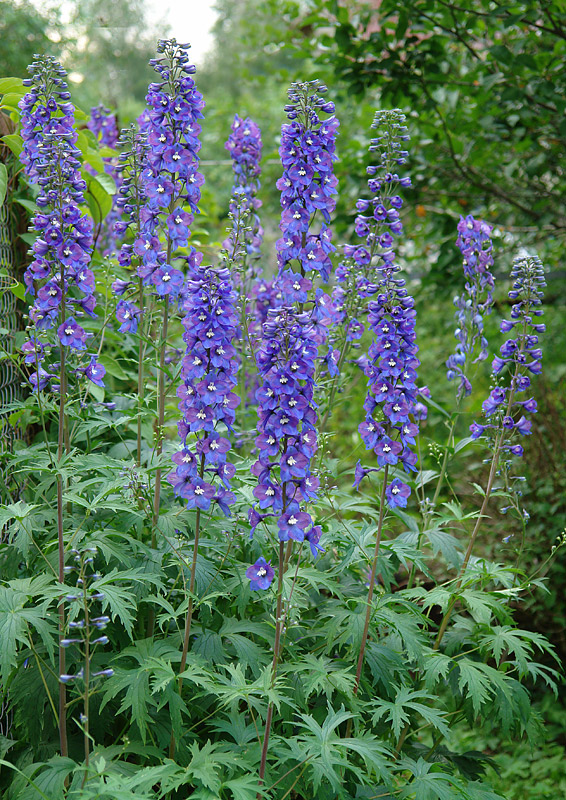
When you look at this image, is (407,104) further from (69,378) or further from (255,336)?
(69,378)

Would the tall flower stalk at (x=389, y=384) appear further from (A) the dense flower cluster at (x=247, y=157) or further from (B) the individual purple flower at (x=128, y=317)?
(A) the dense flower cluster at (x=247, y=157)

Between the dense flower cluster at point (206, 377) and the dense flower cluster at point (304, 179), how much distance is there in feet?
1.22

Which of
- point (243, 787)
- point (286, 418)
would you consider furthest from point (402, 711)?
point (286, 418)

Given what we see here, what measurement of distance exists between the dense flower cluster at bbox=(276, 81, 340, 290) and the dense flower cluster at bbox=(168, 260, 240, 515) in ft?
1.22

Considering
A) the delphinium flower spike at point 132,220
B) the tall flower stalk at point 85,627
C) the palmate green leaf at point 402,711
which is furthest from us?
the delphinium flower spike at point 132,220

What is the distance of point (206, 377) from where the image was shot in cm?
259

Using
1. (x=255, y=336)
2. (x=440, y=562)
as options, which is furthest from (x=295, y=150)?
(x=440, y=562)

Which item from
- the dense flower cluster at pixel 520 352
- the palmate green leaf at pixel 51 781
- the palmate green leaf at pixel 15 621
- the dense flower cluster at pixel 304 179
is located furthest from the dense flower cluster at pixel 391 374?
the palmate green leaf at pixel 51 781

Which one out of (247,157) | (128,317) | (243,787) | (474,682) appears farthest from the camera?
(247,157)

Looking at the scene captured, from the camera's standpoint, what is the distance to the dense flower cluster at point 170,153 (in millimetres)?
3000

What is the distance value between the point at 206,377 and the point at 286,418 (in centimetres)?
36

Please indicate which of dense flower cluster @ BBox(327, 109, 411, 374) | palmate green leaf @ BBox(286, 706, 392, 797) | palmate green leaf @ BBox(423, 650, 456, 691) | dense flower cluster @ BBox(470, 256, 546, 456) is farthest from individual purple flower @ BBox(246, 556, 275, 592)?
A: dense flower cluster @ BBox(470, 256, 546, 456)

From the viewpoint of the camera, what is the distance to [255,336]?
12.2 ft

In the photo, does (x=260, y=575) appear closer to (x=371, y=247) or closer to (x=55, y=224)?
(x=55, y=224)
